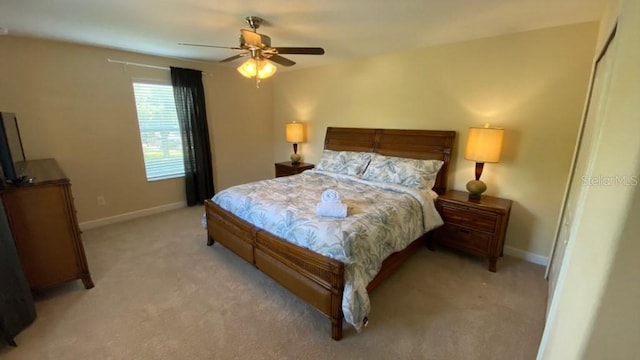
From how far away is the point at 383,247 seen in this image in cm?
217

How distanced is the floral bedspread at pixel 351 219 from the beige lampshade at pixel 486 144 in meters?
0.61

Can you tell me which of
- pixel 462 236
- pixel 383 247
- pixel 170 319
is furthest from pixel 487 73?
pixel 170 319

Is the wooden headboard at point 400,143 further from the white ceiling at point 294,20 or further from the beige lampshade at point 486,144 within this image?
the white ceiling at point 294,20

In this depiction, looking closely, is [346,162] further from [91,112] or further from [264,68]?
[91,112]

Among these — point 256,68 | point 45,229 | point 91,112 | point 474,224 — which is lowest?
point 474,224

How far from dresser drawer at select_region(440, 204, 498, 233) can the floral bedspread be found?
14 centimetres

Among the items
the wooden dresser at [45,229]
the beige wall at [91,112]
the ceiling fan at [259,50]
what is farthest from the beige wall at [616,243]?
the beige wall at [91,112]

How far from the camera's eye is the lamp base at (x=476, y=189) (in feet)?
9.24

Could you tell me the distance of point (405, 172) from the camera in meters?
3.13

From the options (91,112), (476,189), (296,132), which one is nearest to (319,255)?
(476,189)

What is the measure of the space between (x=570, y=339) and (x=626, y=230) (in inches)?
14.7

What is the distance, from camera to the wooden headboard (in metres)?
3.24

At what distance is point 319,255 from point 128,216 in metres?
3.50

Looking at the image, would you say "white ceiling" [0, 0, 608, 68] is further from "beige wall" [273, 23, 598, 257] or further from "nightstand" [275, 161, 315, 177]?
"nightstand" [275, 161, 315, 177]
